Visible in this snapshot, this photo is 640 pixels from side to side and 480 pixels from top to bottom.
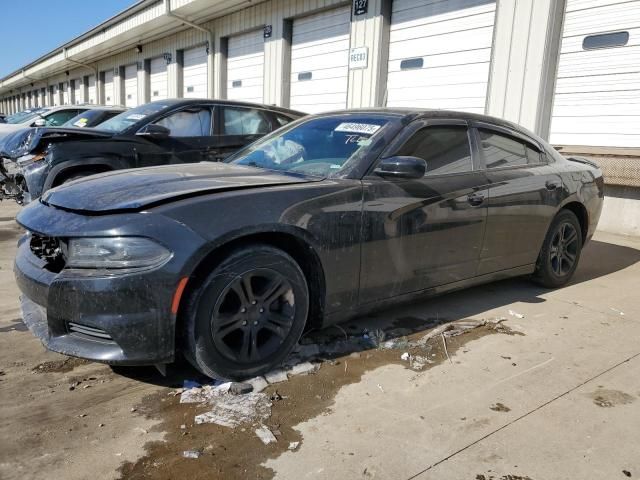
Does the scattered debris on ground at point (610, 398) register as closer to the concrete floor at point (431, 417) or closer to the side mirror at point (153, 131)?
the concrete floor at point (431, 417)

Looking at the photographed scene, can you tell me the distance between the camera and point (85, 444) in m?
2.35

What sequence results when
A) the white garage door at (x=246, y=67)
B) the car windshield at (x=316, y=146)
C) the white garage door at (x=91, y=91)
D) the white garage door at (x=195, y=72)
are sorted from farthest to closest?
the white garage door at (x=91, y=91)
the white garage door at (x=195, y=72)
the white garage door at (x=246, y=67)
the car windshield at (x=316, y=146)

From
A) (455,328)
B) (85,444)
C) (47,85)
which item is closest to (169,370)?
(85,444)

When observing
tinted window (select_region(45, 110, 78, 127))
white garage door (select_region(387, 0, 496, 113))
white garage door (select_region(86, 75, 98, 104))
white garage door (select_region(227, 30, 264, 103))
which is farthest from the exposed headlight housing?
white garage door (select_region(86, 75, 98, 104))

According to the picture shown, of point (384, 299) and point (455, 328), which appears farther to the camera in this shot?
point (455, 328)

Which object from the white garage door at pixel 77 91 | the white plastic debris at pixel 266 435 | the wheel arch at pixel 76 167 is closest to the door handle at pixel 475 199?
the white plastic debris at pixel 266 435

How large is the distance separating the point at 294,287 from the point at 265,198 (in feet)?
1.70

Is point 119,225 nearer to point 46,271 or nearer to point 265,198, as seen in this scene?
point 46,271

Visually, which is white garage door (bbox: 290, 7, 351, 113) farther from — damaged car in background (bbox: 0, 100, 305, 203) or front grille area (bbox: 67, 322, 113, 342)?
front grille area (bbox: 67, 322, 113, 342)

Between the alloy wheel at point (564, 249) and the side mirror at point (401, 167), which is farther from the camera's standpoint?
the alloy wheel at point (564, 249)

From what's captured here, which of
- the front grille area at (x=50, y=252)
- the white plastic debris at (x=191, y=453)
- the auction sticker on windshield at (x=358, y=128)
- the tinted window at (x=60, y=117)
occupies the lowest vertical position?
the white plastic debris at (x=191, y=453)

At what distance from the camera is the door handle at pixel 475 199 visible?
3.80 m

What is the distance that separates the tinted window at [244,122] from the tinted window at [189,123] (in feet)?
0.85

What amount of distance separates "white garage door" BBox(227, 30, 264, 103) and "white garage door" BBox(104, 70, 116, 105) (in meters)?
12.0
